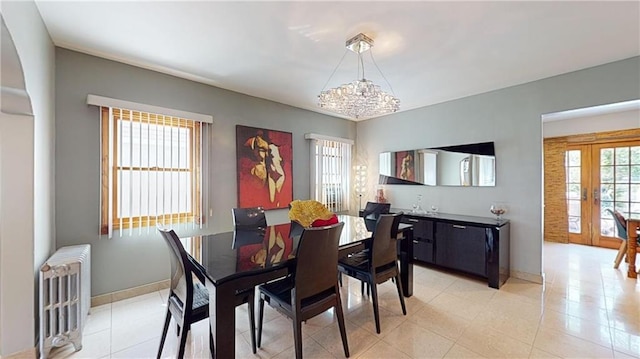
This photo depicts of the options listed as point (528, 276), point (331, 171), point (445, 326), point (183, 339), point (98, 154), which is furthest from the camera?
point (331, 171)

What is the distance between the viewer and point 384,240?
2316 mm

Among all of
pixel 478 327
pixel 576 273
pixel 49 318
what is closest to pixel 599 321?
pixel 478 327

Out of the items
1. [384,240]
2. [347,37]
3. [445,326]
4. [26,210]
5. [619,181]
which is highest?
[347,37]

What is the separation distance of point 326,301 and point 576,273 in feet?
12.4

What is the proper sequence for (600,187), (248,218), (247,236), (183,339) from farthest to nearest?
(600,187) → (248,218) → (247,236) → (183,339)

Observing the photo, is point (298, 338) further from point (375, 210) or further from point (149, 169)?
point (149, 169)

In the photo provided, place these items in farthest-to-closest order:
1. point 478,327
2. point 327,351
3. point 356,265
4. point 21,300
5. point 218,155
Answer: point 218,155 → point 356,265 → point 478,327 → point 327,351 → point 21,300

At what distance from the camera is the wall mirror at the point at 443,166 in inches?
141

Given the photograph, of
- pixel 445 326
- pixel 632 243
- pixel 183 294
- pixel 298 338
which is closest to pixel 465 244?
pixel 445 326

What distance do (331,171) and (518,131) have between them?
281 centimetres

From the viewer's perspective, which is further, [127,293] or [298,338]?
[127,293]

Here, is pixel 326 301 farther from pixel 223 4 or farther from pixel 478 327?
pixel 223 4

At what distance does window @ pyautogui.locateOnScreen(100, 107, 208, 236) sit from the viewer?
2.64m

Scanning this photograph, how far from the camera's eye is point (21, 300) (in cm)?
175
